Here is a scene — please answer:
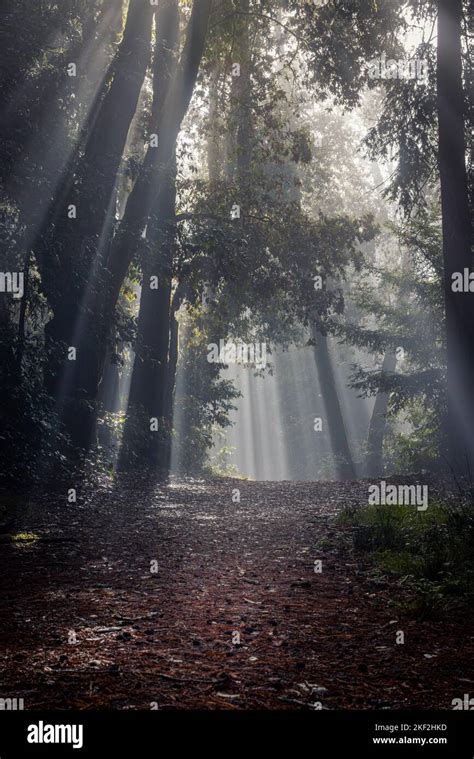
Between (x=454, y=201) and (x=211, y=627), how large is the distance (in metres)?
10.8

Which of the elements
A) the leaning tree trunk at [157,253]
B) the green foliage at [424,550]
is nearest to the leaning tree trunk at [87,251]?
the leaning tree trunk at [157,253]

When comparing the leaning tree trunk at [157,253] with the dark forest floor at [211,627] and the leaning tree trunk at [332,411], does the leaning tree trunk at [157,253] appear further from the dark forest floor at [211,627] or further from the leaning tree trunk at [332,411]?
the leaning tree trunk at [332,411]

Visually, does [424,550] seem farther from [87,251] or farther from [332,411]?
[332,411]

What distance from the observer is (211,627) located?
464 cm

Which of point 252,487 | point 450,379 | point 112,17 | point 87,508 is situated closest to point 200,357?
point 252,487

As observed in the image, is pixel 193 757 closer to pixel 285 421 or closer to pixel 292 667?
pixel 292 667

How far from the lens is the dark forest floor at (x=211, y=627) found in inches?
137

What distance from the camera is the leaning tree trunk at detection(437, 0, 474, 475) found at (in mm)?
12891

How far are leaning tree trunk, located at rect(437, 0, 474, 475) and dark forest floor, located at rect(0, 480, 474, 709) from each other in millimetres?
5634

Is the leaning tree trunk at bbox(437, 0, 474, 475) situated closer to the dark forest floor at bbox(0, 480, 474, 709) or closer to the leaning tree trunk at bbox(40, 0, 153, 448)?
the dark forest floor at bbox(0, 480, 474, 709)

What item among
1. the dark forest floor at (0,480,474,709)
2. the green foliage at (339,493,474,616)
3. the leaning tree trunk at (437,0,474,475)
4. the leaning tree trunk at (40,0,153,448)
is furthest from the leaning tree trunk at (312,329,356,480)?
the dark forest floor at (0,480,474,709)

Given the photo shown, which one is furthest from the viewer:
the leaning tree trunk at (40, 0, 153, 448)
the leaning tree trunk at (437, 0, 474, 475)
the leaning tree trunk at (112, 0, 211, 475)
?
the leaning tree trunk at (112, 0, 211, 475)

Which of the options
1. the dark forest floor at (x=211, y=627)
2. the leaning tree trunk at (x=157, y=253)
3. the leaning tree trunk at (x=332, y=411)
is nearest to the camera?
the dark forest floor at (x=211, y=627)

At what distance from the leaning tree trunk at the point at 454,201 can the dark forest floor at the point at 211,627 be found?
5.63 m
